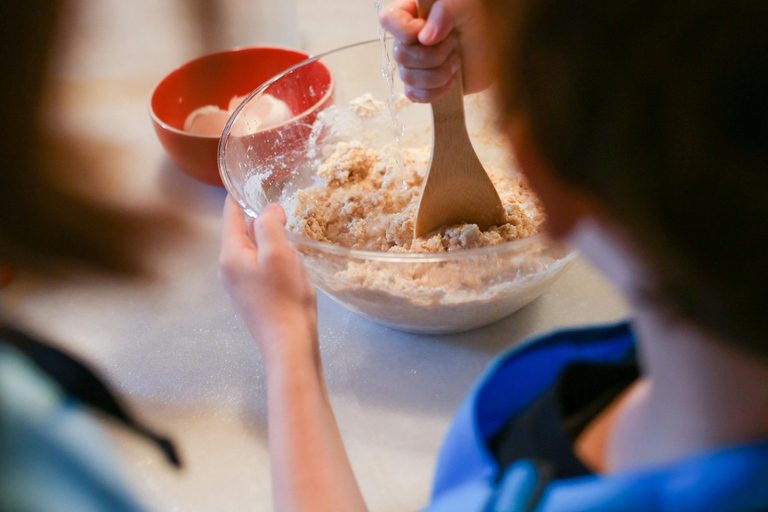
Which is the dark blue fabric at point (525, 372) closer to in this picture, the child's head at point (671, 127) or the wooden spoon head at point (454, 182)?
the child's head at point (671, 127)

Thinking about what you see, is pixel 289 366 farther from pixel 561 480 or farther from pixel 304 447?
pixel 561 480

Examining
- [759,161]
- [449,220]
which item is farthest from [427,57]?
A: [759,161]

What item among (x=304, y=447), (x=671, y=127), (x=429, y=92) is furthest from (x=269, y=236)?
(x=671, y=127)

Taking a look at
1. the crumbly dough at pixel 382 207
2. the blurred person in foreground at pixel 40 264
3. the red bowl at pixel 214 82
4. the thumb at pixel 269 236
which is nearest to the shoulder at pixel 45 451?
the blurred person in foreground at pixel 40 264

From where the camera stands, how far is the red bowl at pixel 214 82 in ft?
3.07

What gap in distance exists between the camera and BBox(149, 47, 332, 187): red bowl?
936 mm

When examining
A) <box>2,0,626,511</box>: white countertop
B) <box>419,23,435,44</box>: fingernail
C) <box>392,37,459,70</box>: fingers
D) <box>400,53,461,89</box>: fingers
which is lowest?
<box>2,0,626,511</box>: white countertop

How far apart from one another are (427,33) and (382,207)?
0.25 m

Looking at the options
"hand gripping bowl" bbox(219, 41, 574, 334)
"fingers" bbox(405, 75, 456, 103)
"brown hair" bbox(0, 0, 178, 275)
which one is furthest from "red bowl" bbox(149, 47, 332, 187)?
"brown hair" bbox(0, 0, 178, 275)

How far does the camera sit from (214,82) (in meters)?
1.06

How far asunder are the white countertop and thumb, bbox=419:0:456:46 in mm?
352

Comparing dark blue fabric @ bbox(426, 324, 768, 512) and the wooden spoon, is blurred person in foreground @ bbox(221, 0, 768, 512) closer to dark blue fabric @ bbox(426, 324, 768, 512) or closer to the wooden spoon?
dark blue fabric @ bbox(426, 324, 768, 512)

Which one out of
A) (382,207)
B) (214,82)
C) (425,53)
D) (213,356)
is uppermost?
(425,53)

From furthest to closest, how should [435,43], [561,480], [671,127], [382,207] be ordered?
[382,207] → [435,43] → [561,480] → [671,127]
